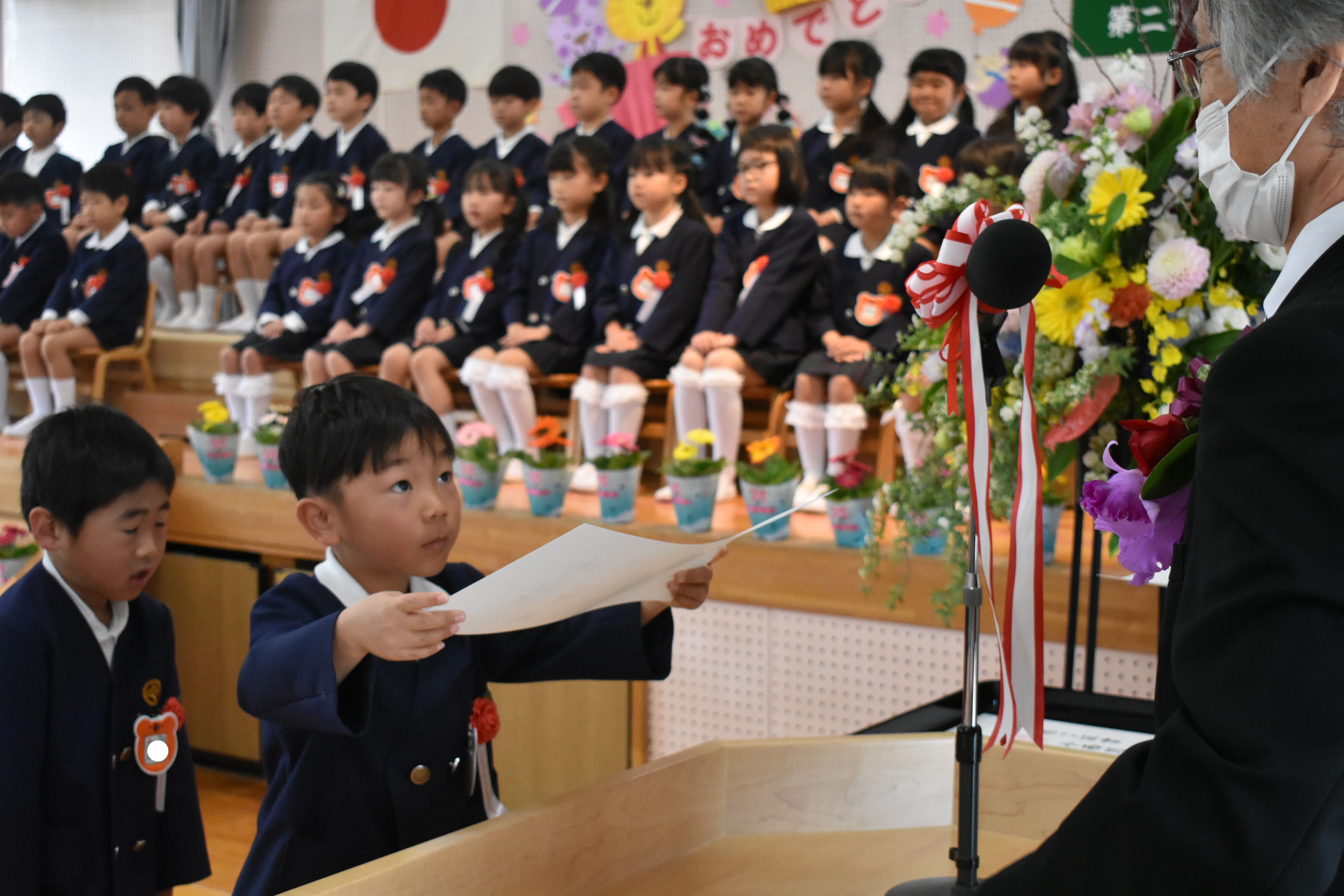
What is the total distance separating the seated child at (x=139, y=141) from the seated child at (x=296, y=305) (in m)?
1.93

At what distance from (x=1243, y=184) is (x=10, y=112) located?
779 centimetres

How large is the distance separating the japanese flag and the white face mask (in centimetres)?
668

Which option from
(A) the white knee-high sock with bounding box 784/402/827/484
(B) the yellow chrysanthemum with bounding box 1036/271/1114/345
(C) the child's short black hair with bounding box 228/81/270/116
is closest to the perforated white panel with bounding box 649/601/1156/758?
(A) the white knee-high sock with bounding box 784/402/827/484

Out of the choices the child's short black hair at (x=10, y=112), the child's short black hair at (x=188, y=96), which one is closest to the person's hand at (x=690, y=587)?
the child's short black hair at (x=188, y=96)

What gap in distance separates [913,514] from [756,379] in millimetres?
1895

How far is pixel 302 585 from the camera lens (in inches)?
46.7

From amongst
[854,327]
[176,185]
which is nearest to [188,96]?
[176,185]

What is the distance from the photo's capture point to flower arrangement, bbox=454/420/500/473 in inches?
128

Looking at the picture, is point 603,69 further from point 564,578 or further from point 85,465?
point 564,578

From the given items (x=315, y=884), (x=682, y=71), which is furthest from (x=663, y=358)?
(x=315, y=884)

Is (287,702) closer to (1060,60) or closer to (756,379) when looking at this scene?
(756,379)

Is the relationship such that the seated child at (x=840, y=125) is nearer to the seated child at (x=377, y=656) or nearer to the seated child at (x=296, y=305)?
the seated child at (x=296, y=305)

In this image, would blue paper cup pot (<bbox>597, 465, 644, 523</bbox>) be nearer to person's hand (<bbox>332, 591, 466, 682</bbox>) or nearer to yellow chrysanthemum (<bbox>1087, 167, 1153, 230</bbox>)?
yellow chrysanthemum (<bbox>1087, 167, 1153, 230</bbox>)

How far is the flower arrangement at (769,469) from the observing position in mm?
2945
